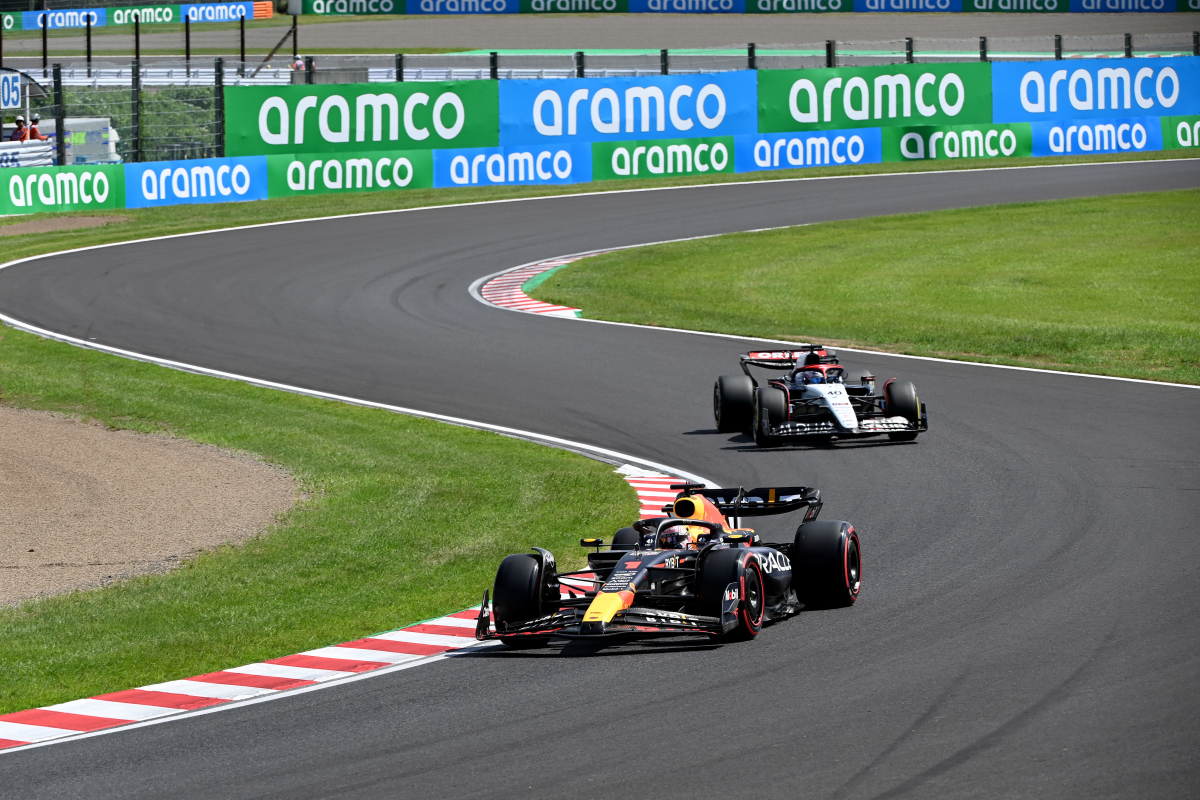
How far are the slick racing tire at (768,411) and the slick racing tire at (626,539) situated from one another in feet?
18.8

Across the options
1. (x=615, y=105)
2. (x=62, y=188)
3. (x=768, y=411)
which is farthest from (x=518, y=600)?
(x=615, y=105)

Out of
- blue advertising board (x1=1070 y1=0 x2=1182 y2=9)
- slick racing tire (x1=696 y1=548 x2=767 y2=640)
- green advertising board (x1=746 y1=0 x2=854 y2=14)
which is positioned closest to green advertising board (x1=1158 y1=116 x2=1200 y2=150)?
blue advertising board (x1=1070 y1=0 x2=1182 y2=9)

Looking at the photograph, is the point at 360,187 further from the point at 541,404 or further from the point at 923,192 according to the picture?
the point at 541,404

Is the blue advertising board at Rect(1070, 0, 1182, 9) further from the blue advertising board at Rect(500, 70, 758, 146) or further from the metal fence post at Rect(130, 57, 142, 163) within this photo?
the metal fence post at Rect(130, 57, 142, 163)

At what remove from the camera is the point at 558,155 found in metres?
38.5

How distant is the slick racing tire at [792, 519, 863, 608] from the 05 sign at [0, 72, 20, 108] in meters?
33.3

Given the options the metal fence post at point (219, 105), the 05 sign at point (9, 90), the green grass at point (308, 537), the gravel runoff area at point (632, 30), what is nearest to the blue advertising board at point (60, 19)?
the gravel runoff area at point (632, 30)

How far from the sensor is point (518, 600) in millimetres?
9664

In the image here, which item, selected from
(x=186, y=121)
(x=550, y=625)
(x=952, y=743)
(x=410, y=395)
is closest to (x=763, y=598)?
(x=550, y=625)

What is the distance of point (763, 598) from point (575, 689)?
1.62 m

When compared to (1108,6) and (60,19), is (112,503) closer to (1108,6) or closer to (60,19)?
(1108,6)

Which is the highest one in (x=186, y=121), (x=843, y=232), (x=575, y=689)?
(x=186, y=121)

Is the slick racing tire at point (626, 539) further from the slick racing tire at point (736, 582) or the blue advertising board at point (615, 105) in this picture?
the blue advertising board at point (615, 105)

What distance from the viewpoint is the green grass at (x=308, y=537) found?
9.95m
